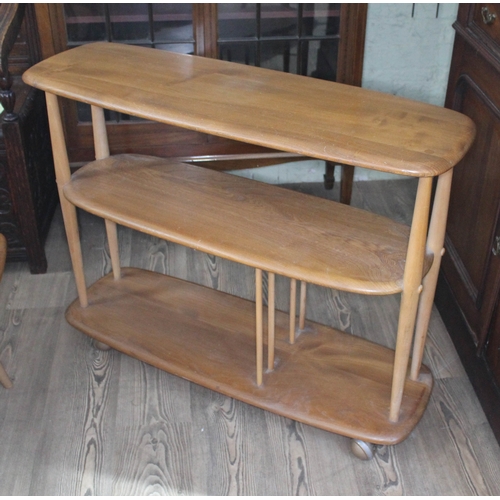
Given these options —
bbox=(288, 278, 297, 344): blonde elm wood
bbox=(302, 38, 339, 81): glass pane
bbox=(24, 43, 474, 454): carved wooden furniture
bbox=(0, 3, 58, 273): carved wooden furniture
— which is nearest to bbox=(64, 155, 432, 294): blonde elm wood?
bbox=(24, 43, 474, 454): carved wooden furniture

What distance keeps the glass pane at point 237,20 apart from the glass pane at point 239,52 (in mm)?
33

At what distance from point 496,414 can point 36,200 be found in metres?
1.69

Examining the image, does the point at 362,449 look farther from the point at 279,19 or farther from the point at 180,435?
the point at 279,19

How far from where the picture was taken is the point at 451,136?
1562 millimetres

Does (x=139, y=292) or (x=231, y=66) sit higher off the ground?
(x=231, y=66)

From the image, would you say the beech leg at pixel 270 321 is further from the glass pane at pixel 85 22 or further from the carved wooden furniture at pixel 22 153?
the glass pane at pixel 85 22

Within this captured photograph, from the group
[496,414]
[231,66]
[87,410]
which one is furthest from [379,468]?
[231,66]

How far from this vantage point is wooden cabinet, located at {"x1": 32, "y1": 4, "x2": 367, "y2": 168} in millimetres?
2582

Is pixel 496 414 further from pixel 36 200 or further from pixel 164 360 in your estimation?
pixel 36 200

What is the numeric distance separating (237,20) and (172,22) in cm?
24

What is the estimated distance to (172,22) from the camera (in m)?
2.61

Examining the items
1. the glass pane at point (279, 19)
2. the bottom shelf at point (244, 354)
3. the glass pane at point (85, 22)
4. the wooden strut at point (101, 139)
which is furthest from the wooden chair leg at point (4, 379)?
the glass pane at point (279, 19)

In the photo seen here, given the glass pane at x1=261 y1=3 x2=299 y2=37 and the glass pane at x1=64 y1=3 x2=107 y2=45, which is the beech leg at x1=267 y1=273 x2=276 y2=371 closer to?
the glass pane at x1=261 y1=3 x2=299 y2=37

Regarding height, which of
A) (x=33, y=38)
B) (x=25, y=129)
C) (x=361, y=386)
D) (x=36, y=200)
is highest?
(x=33, y=38)
